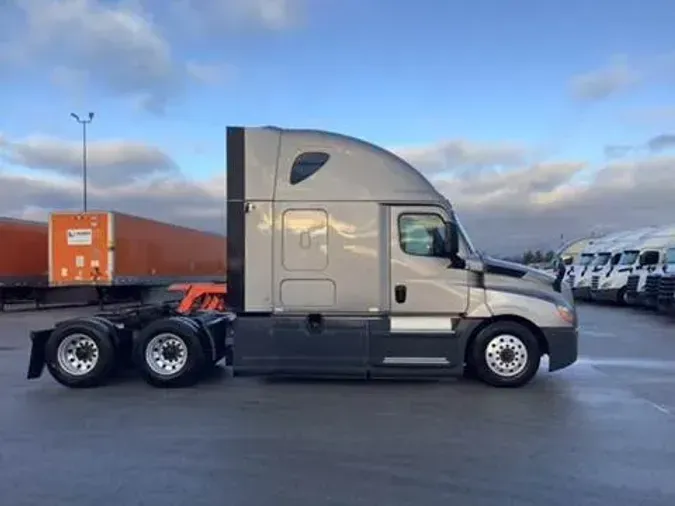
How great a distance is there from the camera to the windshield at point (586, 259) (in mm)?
39553

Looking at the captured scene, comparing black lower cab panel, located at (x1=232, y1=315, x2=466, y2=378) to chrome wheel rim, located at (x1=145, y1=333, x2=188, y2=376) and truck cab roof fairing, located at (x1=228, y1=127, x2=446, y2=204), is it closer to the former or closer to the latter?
chrome wheel rim, located at (x1=145, y1=333, x2=188, y2=376)

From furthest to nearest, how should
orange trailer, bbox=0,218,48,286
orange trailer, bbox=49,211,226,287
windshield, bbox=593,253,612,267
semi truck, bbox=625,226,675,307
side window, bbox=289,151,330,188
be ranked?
windshield, bbox=593,253,612,267 → orange trailer, bbox=0,218,48,286 → orange trailer, bbox=49,211,226,287 → semi truck, bbox=625,226,675,307 → side window, bbox=289,151,330,188

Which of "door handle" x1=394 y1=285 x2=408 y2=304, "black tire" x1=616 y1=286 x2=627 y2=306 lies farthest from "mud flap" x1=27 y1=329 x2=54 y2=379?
"black tire" x1=616 y1=286 x2=627 y2=306

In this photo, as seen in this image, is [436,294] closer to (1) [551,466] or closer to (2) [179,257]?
(1) [551,466]

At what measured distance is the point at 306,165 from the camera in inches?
433

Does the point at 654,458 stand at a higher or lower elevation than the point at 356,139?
lower

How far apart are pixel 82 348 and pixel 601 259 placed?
100 feet

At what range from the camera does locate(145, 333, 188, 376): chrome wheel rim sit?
11156 millimetres

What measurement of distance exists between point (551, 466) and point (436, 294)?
4.35 m

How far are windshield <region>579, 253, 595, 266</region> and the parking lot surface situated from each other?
2842 cm

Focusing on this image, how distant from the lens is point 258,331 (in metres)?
10.9

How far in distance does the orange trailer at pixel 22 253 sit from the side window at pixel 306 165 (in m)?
21.2

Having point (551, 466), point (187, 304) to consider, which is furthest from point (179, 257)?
point (551, 466)

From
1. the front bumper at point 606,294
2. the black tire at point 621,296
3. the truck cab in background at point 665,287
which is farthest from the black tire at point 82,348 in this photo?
the front bumper at point 606,294
